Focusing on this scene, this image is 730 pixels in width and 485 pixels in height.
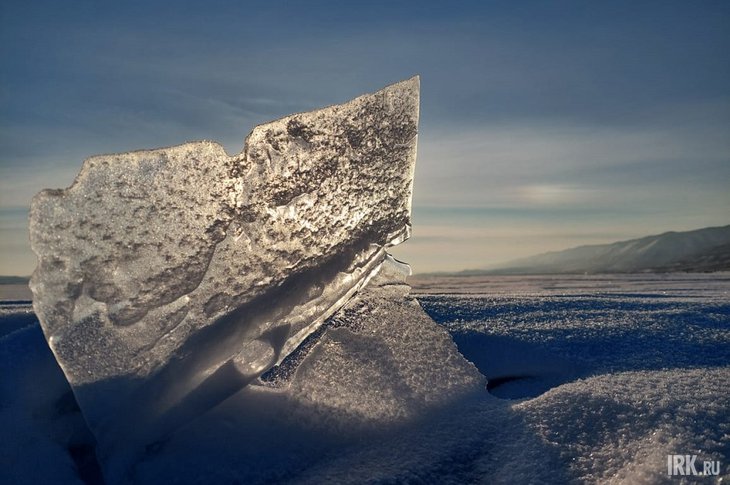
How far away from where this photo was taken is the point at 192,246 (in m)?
1.95

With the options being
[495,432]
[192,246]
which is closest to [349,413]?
[495,432]

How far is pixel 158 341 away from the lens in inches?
78.4

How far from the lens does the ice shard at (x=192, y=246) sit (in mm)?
1893

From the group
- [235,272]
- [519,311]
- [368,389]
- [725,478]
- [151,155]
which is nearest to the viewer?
[725,478]

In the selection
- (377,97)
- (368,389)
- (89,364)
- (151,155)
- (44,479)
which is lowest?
(44,479)

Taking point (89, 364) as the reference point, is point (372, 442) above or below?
A: below

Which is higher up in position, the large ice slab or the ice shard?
the ice shard

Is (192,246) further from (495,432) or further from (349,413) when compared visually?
(495,432)

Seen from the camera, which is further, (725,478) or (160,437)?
(160,437)

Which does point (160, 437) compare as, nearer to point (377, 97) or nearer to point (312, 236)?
point (312, 236)

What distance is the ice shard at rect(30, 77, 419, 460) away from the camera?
1893mm

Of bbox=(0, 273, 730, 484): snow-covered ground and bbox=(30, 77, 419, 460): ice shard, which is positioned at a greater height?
bbox=(30, 77, 419, 460): ice shard

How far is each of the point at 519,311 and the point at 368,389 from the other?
1757mm

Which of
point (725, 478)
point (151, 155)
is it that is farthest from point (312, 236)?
point (725, 478)
